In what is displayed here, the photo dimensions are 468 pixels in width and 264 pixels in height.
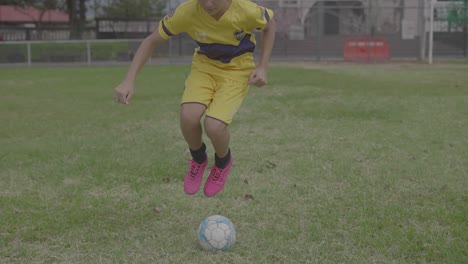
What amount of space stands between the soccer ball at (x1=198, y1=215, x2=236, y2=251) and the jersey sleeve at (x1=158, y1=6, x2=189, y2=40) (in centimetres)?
162

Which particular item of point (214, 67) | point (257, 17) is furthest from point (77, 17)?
point (257, 17)

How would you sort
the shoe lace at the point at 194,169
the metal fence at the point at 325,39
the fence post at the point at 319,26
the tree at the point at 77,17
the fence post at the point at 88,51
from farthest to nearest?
the tree at the point at 77,17 < the fence post at the point at 319,26 < the fence post at the point at 88,51 < the metal fence at the point at 325,39 < the shoe lace at the point at 194,169

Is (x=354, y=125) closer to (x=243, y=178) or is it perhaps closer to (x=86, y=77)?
(x=243, y=178)

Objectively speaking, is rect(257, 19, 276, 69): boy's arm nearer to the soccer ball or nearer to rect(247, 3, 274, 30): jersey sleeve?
rect(247, 3, 274, 30): jersey sleeve

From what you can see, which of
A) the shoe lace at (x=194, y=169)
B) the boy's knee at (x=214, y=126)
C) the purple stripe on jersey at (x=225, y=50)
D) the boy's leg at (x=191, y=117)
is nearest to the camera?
the boy's knee at (x=214, y=126)

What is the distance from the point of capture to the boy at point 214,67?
4.74 metres

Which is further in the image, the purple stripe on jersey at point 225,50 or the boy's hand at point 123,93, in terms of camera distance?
the purple stripe on jersey at point 225,50

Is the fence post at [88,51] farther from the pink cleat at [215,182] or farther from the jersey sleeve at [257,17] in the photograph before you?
the jersey sleeve at [257,17]

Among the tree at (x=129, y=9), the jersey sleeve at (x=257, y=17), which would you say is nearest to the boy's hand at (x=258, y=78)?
the jersey sleeve at (x=257, y=17)

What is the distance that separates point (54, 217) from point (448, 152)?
5085 millimetres

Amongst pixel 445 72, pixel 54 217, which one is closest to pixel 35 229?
pixel 54 217

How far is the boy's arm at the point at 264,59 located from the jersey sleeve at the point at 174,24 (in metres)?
0.70

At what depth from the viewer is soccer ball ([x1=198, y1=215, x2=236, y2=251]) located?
4.30 meters

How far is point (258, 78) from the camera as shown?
4754 millimetres
